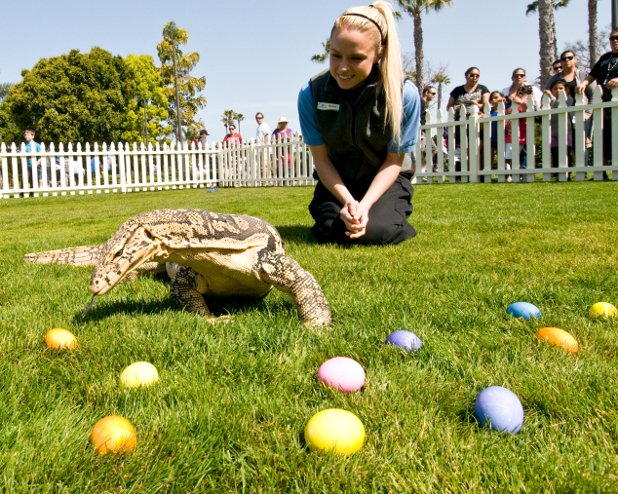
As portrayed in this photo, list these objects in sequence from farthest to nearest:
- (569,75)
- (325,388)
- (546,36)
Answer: (546,36)
(569,75)
(325,388)

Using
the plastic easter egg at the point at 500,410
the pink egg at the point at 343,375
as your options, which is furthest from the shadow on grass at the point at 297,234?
the plastic easter egg at the point at 500,410

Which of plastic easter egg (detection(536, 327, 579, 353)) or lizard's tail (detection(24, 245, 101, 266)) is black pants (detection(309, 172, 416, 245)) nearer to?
lizard's tail (detection(24, 245, 101, 266))

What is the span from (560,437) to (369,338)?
43.6 inches

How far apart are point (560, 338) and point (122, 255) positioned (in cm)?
214

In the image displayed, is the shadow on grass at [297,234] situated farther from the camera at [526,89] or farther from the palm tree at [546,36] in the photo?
the palm tree at [546,36]

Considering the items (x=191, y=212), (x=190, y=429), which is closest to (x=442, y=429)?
(x=190, y=429)

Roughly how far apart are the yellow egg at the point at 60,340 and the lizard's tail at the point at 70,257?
8.58 feet

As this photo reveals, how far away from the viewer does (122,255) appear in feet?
8.59

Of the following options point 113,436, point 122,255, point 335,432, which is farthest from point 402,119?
point 113,436

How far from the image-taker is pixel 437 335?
275cm

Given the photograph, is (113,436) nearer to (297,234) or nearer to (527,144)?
(297,234)

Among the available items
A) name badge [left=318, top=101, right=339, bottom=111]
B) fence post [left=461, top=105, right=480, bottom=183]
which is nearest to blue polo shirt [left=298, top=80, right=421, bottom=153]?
name badge [left=318, top=101, right=339, bottom=111]

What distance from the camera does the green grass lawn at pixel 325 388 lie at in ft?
5.22

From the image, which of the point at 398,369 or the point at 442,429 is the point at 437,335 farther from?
the point at 442,429
